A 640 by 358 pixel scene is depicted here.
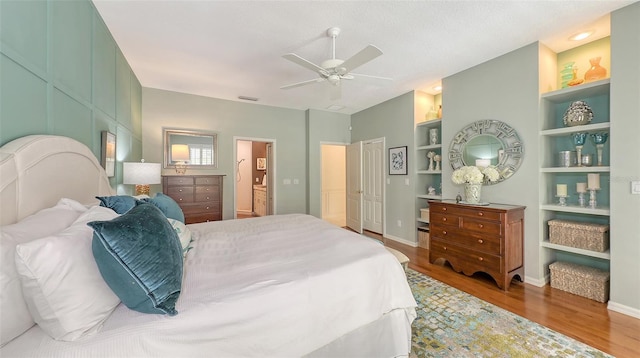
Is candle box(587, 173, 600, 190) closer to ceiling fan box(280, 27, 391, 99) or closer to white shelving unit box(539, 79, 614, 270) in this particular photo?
white shelving unit box(539, 79, 614, 270)

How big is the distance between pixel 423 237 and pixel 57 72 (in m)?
4.69

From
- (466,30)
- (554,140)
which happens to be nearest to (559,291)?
(554,140)

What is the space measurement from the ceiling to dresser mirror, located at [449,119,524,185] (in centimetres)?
90

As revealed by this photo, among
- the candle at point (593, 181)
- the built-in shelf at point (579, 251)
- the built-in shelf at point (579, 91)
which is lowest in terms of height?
the built-in shelf at point (579, 251)

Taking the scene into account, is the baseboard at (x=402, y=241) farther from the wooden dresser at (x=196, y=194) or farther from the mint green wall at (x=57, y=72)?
the mint green wall at (x=57, y=72)

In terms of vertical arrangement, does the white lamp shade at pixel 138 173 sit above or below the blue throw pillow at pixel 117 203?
above

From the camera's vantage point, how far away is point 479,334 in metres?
1.92

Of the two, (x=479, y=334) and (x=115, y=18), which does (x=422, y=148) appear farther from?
(x=115, y=18)

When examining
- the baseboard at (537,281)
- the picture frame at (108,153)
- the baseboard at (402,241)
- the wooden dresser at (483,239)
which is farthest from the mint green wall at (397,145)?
the picture frame at (108,153)

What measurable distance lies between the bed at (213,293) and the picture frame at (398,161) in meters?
2.90

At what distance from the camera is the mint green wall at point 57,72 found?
120 cm

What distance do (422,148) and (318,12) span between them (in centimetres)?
289

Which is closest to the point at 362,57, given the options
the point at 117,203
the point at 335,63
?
the point at 335,63

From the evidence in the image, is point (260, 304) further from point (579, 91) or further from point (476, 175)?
point (579, 91)
